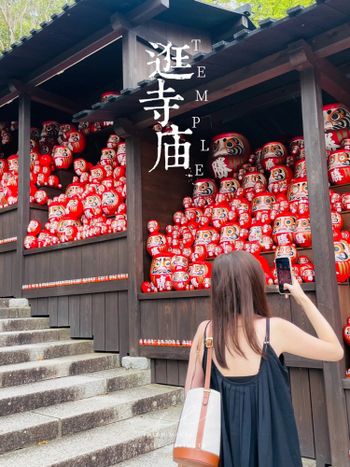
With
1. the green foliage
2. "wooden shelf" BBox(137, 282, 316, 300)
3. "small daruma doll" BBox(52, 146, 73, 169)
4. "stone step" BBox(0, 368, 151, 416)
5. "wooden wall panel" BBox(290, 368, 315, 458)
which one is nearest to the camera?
"wooden wall panel" BBox(290, 368, 315, 458)

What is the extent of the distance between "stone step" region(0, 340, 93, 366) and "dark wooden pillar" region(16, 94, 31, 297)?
5.73 feet

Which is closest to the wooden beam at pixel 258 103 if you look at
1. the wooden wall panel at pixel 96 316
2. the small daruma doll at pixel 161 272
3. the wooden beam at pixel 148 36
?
the wooden beam at pixel 148 36

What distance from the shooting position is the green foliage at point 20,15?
16.6 metres

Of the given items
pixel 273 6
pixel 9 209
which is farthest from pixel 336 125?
pixel 273 6

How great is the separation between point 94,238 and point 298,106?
11.0 ft

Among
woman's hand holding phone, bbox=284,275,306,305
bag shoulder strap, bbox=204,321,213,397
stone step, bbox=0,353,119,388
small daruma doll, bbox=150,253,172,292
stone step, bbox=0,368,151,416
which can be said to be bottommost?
stone step, bbox=0,368,151,416

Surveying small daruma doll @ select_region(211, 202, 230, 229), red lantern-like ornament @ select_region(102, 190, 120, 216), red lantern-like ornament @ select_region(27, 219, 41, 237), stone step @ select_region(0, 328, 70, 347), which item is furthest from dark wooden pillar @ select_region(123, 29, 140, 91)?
stone step @ select_region(0, 328, 70, 347)

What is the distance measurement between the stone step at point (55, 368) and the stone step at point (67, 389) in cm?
9

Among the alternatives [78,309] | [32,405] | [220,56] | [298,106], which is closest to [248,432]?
[32,405]

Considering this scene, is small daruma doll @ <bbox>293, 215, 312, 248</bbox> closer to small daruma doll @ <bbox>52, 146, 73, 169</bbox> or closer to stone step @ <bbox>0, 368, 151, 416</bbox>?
stone step @ <bbox>0, 368, 151, 416</bbox>

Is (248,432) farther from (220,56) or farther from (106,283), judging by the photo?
(106,283)

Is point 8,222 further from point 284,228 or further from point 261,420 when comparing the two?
point 261,420

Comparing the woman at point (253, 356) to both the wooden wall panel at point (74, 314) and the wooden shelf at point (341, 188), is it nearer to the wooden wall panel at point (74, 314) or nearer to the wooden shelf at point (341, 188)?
the wooden shelf at point (341, 188)

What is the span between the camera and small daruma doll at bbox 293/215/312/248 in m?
4.90
